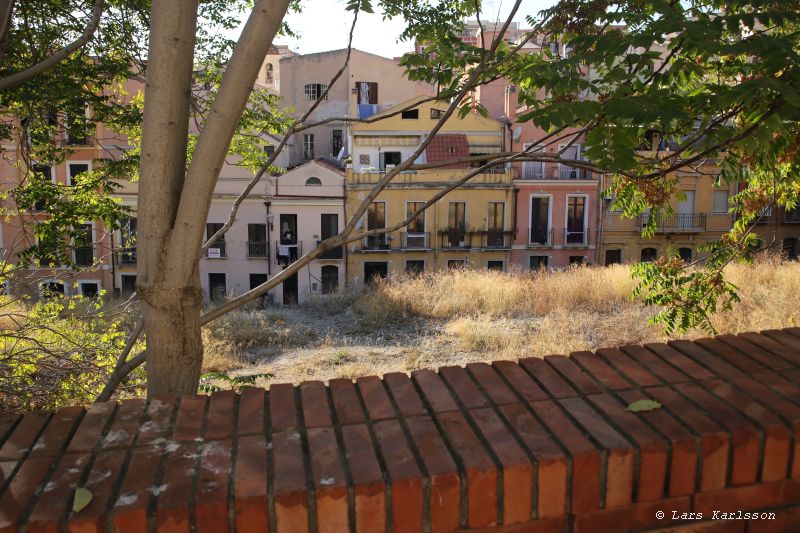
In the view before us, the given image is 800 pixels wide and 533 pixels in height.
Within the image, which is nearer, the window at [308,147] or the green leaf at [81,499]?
the green leaf at [81,499]

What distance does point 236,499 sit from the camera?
145 centimetres

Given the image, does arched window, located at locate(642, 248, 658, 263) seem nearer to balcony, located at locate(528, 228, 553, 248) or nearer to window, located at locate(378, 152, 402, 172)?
balcony, located at locate(528, 228, 553, 248)

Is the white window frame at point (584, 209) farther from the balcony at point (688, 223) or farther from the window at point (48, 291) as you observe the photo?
the window at point (48, 291)

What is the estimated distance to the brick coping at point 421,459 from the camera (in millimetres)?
1478

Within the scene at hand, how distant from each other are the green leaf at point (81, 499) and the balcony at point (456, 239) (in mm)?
27439

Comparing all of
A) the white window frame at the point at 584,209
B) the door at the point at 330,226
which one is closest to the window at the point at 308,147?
the door at the point at 330,226

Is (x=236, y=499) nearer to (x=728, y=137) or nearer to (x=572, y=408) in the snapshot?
(x=572, y=408)

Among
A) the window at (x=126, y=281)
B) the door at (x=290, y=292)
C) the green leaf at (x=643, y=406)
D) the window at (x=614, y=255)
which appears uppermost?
the green leaf at (x=643, y=406)

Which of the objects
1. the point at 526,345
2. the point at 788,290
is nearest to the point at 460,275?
the point at 526,345

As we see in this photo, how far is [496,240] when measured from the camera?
29125 mm

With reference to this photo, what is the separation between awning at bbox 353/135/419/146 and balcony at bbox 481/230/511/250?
530 centimetres

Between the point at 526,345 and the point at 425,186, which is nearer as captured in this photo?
the point at 526,345

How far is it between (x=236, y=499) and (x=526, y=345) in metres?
10.0

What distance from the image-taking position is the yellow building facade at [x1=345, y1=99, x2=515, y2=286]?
27.2 meters
